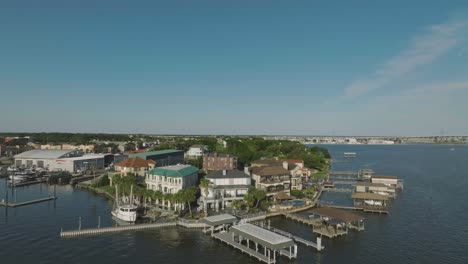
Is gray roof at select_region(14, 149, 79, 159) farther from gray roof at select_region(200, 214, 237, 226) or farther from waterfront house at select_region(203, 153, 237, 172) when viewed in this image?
gray roof at select_region(200, 214, 237, 226)

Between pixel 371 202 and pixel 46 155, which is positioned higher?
pixel 46 155

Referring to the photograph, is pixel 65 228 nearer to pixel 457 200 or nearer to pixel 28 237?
pixel 28 237

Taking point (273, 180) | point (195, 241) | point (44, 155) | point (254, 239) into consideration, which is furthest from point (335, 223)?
point (44, 155)

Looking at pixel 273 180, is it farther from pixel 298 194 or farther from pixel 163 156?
pixel 163 156


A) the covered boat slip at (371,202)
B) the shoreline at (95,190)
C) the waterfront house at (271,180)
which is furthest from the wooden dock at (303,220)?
the shoreline at (95,190)

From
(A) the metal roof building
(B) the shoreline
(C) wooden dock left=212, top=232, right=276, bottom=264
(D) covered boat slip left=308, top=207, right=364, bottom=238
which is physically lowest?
(B) the shoreline

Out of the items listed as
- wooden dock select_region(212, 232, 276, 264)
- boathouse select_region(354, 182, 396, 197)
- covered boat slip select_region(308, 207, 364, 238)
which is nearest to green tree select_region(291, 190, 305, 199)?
covered boat slip select_region(308, 207, 364, 238)
